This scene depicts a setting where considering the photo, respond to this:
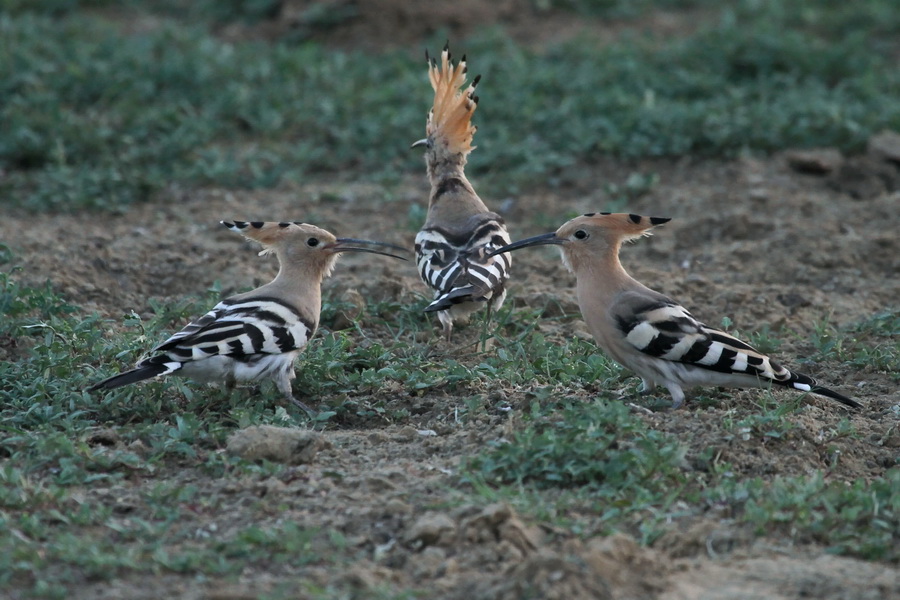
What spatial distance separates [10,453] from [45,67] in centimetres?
486

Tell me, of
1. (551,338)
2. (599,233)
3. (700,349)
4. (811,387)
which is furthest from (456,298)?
(811,387)

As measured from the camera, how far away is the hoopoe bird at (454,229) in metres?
5.44

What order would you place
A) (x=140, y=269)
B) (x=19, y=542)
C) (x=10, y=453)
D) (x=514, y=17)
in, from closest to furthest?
(x=19, y=542) → (x=10, y=453) → (x=140, y=269) → (x=514, y=17)

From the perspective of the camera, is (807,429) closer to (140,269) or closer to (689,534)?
(689,534)

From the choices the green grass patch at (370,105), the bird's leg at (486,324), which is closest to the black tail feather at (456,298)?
the bird's leg at (486,324)

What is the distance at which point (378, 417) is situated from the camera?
15.3 feet

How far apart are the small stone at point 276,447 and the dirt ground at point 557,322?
0.07 meters

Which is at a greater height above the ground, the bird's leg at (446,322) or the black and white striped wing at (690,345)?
the black and white striped wing at (690,345)

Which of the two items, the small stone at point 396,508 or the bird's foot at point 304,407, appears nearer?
the small stone at point 396,508

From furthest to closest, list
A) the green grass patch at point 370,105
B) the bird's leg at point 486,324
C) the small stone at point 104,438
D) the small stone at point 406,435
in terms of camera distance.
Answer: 1. the green grass patch at point 370,105
2. the bird's leg at point 486,324
3. the small stone at point 406,435
4. the small stone at point 104,438

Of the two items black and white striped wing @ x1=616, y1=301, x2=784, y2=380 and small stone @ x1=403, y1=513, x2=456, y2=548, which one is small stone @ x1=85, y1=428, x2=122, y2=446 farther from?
black and white striped wing @ x1=616, y1=301, x2=784, y2=380

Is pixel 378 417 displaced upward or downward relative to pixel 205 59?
downward

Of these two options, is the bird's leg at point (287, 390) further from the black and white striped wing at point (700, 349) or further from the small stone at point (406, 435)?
the black and white striped wing at point (700, 349)

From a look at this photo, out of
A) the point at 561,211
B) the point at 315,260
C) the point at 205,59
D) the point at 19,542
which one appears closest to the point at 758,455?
the point at 315,260
